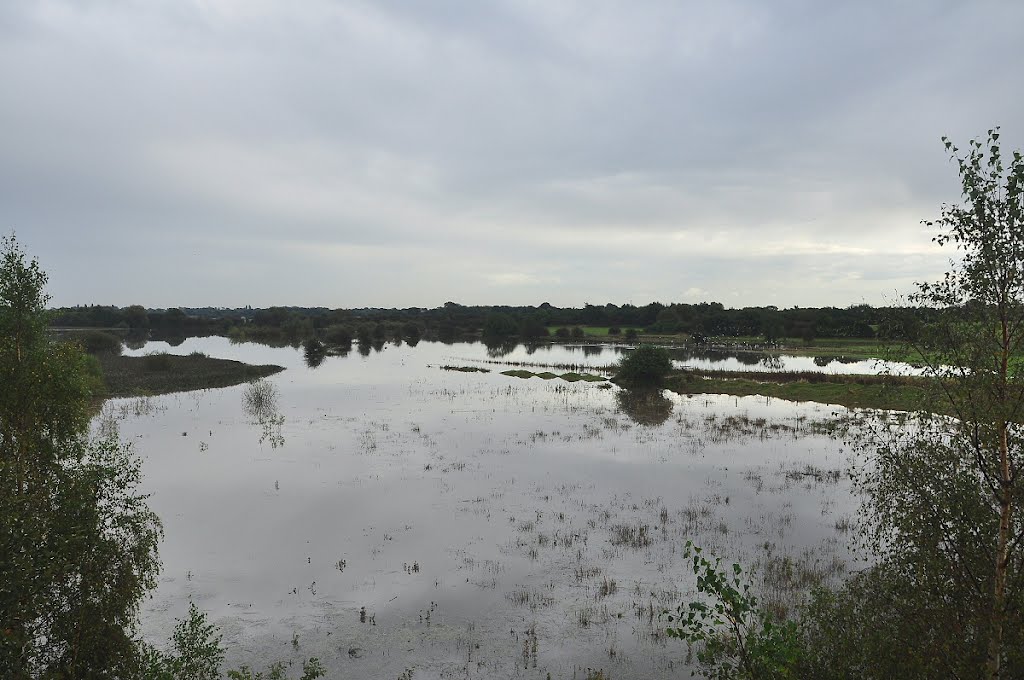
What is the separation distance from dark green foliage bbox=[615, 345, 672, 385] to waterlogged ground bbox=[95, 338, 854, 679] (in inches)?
700

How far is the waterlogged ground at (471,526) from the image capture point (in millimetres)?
17828

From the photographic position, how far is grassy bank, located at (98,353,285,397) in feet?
221

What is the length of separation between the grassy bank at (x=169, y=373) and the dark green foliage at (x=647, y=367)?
50.1m

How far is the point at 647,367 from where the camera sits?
238ft

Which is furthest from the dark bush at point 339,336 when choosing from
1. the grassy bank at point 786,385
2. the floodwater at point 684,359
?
the grassy bank at point 786,385

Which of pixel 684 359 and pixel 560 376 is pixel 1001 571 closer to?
pixel 560 376

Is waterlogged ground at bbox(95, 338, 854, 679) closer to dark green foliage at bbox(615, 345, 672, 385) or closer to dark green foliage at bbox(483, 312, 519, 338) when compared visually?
dark green foliage at bbox(615, 345, 672, 385)

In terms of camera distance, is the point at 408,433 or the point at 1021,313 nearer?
the point at 1021,313

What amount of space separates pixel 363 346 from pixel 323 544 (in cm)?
12388

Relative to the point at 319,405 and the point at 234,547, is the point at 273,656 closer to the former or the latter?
the point at 234,547

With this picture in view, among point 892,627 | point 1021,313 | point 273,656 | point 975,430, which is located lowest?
point 273,656

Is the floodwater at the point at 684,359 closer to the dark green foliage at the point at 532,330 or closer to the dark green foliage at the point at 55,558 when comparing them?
the dark green foliage at the point at 532,330

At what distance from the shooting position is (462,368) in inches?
3752

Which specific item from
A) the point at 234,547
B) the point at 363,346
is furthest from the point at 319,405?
the point at 363,346
